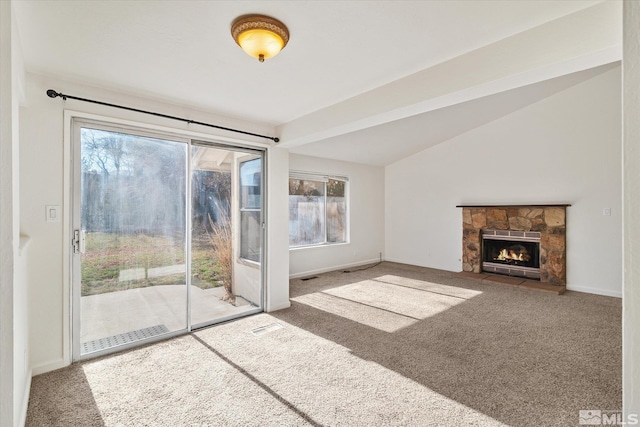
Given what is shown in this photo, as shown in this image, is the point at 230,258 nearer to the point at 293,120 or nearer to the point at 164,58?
the point at 293,120

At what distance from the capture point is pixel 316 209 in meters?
6.32

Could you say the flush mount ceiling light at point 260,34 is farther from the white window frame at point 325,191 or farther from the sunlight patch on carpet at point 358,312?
the white window frame at point 325,191

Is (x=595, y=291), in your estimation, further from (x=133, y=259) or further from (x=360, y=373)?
(x=133, y=259)

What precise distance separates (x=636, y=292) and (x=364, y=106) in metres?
2.48

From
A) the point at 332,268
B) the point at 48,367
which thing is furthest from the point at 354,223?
the point at 48,367

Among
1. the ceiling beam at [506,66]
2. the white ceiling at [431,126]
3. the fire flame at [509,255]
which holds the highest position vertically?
the white ceiling at [431,126]

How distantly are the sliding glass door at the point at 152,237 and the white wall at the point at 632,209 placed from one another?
3.31m

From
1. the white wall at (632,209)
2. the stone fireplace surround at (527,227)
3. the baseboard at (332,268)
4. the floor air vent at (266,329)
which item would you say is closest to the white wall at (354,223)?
the baseboard at (332,268)

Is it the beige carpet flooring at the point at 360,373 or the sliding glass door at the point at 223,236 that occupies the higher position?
the sliding glass door at the point at 223,236

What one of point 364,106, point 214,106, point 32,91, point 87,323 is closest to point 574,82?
point 364,106

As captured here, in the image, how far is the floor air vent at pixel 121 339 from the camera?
9.02ft

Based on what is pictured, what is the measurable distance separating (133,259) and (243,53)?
218 centimetres

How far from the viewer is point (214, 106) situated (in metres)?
3.19

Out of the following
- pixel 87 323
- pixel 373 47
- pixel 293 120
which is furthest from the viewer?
pixel 293 120
